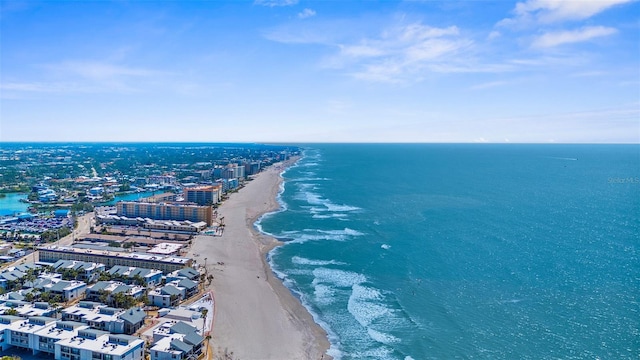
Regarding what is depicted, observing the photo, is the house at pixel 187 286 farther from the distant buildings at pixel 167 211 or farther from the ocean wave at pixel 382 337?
the distant buildings at pixel 167 211

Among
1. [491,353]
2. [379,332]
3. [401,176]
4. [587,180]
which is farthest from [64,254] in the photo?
[587,180]

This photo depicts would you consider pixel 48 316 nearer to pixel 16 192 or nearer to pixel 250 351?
pixel 250 351

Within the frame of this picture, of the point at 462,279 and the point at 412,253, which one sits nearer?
the point at 462,279

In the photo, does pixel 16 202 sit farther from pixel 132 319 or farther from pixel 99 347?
pixel 99 347

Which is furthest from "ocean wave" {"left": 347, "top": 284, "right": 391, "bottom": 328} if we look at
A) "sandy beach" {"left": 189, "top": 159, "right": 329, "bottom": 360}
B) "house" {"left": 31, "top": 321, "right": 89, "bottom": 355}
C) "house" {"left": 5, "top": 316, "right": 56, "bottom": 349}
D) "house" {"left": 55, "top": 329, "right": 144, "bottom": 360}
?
"house" {"left": 5, "top": 316, "right": 56, "bottom": 349}

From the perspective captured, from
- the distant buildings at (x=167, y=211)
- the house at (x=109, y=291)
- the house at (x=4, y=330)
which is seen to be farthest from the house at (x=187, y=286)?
the distant buildings at (x=167, y=211)

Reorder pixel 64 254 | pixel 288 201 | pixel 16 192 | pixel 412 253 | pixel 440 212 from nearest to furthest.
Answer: pixel 64 254 < pixel 412 253 < pixel 440 212 < pixel 288 201 < pixel 16 192
